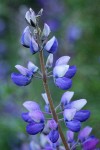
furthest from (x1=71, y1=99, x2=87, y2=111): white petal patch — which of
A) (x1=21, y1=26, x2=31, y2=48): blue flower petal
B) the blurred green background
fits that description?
the blurred green background

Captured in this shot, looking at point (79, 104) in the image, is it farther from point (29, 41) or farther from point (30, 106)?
point (29, 41)

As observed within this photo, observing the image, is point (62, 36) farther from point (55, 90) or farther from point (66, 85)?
point (66, 85)

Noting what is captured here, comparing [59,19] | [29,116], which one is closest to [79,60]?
[59,19]

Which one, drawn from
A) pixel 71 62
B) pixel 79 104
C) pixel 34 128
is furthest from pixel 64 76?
pixel 71 62

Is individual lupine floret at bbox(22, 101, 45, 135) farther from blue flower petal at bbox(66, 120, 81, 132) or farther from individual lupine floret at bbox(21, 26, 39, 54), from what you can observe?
individual lupine floret at bbox(21, 26, 39, 54)

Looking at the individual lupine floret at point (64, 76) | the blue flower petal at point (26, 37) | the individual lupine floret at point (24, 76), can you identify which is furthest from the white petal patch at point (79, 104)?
the blue flower petal at point (26, 37)

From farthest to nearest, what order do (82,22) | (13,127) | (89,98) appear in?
(82,22), (13,127), (89,98)

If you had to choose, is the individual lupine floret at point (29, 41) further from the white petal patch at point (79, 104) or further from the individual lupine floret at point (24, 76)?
the white petal patch at point (79, 104)
